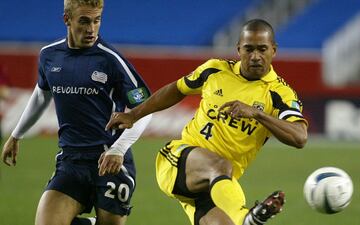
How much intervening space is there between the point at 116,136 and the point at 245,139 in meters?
0.92

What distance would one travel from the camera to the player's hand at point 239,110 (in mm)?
5648

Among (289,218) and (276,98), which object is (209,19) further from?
(276,98)

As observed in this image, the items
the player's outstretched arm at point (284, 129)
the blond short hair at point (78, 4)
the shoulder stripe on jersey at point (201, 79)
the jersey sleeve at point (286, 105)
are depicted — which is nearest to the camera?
the player's outstretched arm at point (284, 129)

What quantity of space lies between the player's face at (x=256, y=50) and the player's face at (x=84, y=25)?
40.4 inches

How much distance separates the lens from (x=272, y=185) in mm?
11844

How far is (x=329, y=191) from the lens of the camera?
6344 millimetres

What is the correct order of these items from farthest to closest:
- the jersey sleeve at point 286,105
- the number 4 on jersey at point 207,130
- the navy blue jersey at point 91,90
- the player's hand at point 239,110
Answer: the number 4 on jersey at point 207,130 → the navy blue jersey at point 91,90 → the jersey sleeve at point 286,105 → the player's hand at point 239,110

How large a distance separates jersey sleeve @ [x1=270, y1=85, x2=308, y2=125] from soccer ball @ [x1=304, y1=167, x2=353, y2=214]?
646 millimetres

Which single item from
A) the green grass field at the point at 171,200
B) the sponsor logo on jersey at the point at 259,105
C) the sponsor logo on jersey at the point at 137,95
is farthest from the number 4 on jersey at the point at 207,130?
the green grass field at the point at 171,200

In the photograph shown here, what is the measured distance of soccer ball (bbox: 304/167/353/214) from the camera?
635 centimetres

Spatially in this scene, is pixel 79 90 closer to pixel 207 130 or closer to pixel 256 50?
pixel 207 130

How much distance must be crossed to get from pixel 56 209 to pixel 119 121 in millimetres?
732

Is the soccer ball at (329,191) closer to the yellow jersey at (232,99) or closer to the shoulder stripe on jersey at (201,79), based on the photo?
the yellow jersey at (232,99)

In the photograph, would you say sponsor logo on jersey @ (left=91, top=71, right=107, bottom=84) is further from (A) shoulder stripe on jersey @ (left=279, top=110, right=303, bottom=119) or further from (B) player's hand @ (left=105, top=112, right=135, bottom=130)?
(A) shoulder stripe on jersey @ (left=279, top=110, right=303, bottom=119)
